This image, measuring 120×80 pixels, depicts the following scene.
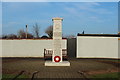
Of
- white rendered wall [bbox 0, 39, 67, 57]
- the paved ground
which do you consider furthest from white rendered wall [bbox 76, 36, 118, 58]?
the paved ground

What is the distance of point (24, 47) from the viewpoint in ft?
88.4

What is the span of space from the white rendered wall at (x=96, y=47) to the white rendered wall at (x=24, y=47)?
2411 mm

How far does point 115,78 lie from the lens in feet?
34.7

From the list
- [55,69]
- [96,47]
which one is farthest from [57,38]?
[96,47]

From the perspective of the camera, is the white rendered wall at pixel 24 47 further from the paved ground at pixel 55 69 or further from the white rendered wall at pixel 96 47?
the paved ground at pixel 55 69

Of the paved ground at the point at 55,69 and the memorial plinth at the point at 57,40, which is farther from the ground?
the memorial plinth at the point at 57,40

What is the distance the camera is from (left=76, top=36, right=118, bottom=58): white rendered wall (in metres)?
26.2

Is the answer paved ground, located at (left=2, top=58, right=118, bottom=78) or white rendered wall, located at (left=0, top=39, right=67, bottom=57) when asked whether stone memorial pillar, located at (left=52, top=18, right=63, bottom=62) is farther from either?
white rendered wall, located at (left=0, top=39, right=67, bottom=57)

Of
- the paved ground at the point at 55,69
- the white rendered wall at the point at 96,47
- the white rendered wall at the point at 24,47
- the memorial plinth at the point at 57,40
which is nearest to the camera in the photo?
the paved ground at the point at 55,69

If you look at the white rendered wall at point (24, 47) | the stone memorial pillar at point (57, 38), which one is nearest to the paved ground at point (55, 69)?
the stone memorial pillar at point (57, 38)

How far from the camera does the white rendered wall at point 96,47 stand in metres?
26.2

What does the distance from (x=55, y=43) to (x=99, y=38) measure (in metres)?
11.5

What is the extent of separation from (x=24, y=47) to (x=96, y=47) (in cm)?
920

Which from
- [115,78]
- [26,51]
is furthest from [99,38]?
[115,78]
